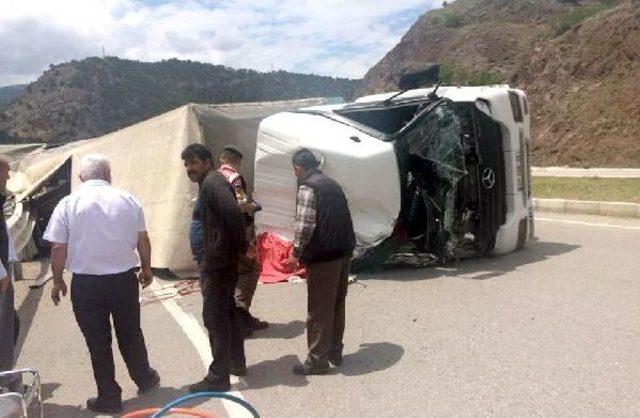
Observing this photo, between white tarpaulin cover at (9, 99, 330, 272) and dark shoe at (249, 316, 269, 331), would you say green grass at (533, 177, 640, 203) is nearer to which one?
white tarpaulin cover at (9, 99, 330, 272)

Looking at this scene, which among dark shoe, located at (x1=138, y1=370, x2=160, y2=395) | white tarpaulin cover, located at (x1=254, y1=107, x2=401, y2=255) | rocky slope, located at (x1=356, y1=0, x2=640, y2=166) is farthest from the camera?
rocky slope, located at (x1=356, y1=0, x2=640, y2=166)

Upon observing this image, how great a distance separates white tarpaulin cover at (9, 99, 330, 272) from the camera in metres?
9.01

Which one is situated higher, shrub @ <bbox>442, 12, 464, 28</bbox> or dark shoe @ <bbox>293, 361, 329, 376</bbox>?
shrub @ <bbox>442, 12, 464, 28</bbox>

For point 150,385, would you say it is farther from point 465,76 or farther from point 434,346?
point 465,76

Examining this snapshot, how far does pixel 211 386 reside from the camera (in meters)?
4.76

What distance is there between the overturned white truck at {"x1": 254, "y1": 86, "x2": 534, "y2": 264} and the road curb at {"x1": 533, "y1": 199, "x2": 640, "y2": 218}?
12.4 feet

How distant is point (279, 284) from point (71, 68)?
91320mm

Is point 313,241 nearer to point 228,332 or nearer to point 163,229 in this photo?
point 228,332

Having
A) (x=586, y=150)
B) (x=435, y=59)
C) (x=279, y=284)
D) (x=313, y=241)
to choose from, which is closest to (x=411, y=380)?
(x=313, y=241)

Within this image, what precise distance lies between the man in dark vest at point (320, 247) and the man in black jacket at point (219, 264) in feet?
1.59

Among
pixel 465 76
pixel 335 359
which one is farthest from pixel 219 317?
pixel 465 76

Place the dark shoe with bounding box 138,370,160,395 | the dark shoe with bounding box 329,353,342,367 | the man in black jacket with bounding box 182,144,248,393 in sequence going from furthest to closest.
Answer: the dark shoe with bounding box 329,353,342,367, the dark shoe with bounding box 138,370,160,395, the man in black jacket with bounding box 182,144,248,393

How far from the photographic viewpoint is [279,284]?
323 inches

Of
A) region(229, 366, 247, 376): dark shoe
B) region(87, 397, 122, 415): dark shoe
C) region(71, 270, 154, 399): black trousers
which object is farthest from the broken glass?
region(87, 397, 122, 415): dark shoe
